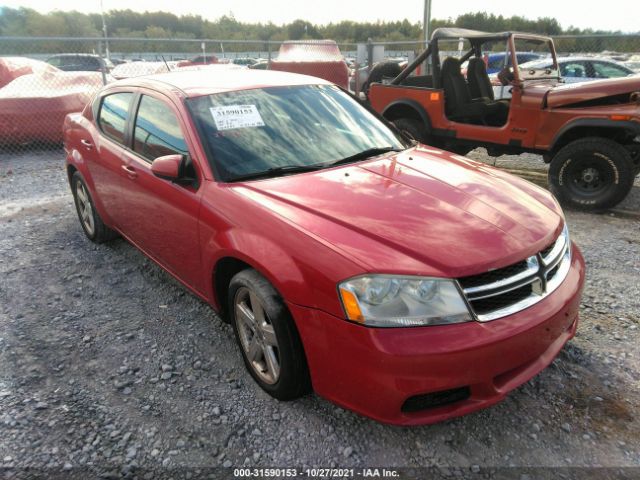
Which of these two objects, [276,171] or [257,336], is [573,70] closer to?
[276,171]

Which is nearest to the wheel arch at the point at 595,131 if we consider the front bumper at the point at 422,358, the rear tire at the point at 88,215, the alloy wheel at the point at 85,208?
the front bumper at the point at 422,358

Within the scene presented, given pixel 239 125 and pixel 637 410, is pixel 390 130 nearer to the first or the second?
pixel 239 125

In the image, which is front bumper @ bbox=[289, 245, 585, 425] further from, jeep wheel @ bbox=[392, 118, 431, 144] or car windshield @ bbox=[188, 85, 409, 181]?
jeep wheel @ bbox=[392, 118, 431, 144]

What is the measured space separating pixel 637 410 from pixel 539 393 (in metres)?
0.46

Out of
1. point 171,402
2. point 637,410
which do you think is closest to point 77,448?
point 171,402

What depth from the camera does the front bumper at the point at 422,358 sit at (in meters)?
1.83

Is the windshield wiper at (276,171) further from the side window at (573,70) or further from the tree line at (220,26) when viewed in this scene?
the tree line at (220,26)

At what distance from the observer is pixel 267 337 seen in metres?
2.34

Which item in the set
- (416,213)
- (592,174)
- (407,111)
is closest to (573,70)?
(407,111)

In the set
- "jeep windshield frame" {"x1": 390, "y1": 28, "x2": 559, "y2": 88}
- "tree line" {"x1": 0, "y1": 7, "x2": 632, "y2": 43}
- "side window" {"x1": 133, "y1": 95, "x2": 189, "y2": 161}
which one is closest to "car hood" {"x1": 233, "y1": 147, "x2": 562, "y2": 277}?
"side window" {"x1": 133, "y1": 95, "x2": 189, "y2": 161}

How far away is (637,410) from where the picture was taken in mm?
2375

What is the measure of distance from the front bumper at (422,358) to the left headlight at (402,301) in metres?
0.04

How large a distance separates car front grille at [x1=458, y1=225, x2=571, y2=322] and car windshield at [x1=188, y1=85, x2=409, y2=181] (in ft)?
4.05

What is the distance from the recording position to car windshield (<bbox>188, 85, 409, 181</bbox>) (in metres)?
2.71
